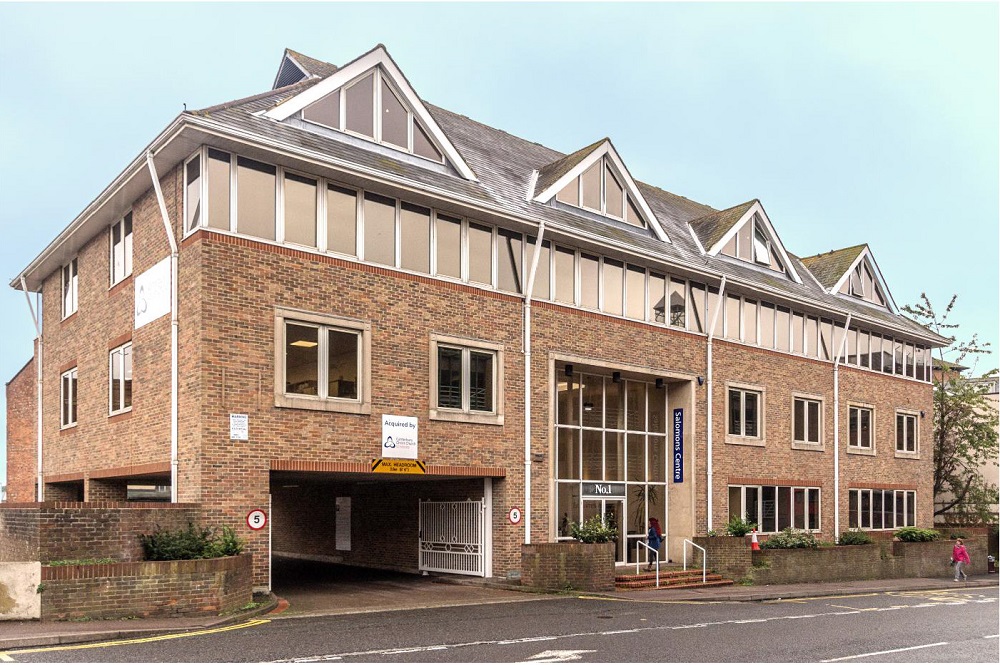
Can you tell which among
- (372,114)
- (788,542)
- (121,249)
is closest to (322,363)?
(372,114)

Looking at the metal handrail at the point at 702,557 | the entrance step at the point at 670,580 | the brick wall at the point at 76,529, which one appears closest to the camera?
the brick wall at the point at 76,529

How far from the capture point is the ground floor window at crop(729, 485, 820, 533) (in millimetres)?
28609

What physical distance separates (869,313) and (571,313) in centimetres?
1662

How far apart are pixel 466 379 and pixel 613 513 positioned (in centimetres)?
684

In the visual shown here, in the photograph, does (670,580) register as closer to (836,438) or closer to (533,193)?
(533,193)

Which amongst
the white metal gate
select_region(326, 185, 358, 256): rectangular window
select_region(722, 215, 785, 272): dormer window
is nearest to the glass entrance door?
the white metal gate

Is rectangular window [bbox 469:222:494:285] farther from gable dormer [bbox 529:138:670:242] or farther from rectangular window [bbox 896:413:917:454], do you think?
rectangular window [bbox 896:413:917:454]

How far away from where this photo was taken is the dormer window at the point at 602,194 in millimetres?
26000

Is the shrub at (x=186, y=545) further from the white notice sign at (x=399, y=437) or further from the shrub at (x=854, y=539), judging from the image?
the shrub at (x=854, y=539)

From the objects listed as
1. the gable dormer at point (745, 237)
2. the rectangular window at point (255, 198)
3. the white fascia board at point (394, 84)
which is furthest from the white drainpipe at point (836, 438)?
the rectangular window at point (255, 198)

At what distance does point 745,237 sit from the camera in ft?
104

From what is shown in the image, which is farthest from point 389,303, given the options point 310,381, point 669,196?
point 669,196

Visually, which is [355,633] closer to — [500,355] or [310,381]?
[310,381]

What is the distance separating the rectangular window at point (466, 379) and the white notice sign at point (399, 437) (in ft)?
2.83
